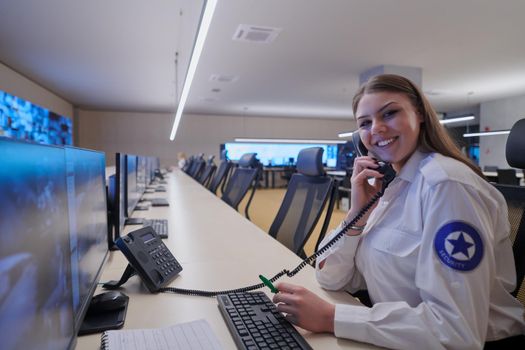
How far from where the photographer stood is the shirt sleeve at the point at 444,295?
0.68 meters

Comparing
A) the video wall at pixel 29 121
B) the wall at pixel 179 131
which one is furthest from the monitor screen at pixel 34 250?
the wall at pixel 179 131

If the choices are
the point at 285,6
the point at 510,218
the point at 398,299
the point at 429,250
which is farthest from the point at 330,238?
the point at 285,6

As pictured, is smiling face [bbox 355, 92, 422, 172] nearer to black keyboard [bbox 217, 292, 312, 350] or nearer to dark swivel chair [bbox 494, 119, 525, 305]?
dark swivel chair [bbox 494, 119, 525, 305]

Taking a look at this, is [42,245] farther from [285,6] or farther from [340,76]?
[340,76]

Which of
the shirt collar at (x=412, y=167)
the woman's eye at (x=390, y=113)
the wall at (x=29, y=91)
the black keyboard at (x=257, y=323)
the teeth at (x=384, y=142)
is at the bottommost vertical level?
the black keyboard at (x=257, y=323)

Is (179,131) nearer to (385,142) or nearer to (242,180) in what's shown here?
(242,180)

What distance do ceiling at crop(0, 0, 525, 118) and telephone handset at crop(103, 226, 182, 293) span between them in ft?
10.3

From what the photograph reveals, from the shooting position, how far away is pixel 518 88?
7.65 meters

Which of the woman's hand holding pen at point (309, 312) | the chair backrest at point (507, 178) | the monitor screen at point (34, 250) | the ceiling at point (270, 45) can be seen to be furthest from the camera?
the chair backrest at point (507, 178)

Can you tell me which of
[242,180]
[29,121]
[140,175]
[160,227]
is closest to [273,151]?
[29,121]

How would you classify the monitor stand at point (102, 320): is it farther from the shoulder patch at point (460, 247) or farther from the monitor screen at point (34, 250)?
the shoulder patch at point (460, 247)

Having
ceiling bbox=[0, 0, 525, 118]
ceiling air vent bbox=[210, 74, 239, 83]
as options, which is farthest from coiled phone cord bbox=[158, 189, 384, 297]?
ceiling air vent bbox=[210, 74, 239, 83]

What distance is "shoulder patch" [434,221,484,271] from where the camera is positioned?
686 millimetres

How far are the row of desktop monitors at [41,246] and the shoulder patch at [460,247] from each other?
0.72 m
